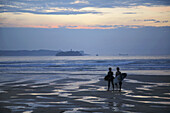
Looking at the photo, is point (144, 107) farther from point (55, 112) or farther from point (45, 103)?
point (45, 103)

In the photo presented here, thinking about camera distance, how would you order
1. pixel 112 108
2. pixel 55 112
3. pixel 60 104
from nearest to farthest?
1. pixel 55 112
2. pixel 112 108
3. pixel 60 104

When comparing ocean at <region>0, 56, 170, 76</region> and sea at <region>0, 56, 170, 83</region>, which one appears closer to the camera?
sea at <region>0, 56, 170, 83</region>

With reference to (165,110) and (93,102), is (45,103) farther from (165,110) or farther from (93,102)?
(165,110)

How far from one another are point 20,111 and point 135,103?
506 cm

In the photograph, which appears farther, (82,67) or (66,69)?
(82,67)

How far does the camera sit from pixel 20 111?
31.2 feet

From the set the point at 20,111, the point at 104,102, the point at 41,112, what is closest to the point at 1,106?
the point at 20,111

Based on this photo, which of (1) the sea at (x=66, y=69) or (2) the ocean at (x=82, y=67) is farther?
(2) the ocean at (x=82, y=67)

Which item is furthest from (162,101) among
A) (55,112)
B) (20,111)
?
(20,111)

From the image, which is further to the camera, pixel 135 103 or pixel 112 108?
pixel 135 103

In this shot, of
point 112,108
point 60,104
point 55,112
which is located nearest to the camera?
point 55,112

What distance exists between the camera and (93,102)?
1142 centimetres

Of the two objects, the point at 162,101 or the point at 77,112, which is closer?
the point at 77,112

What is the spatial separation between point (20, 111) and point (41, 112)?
0.89 m
